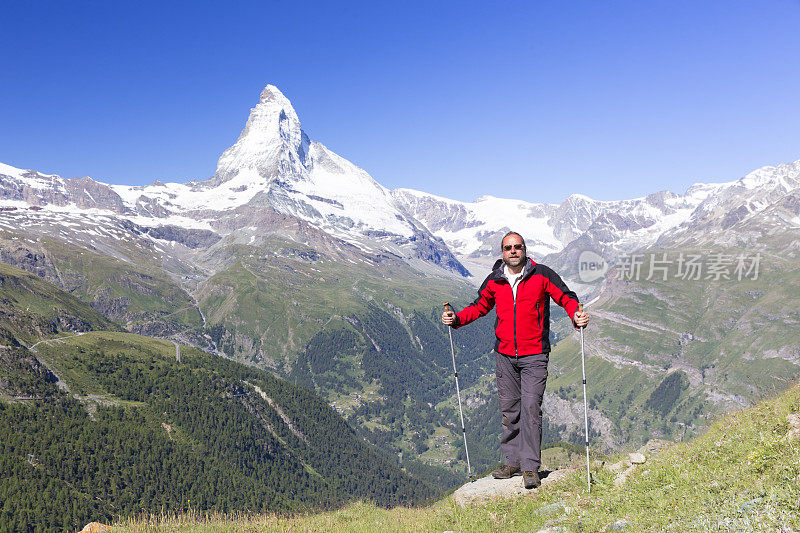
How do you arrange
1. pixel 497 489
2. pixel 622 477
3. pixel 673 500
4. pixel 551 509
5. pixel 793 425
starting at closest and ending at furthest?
pixel 673 500, pixel 551 509, pixel 793 425, pixel 622 477, pixel 497 489

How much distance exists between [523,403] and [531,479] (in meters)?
2.20

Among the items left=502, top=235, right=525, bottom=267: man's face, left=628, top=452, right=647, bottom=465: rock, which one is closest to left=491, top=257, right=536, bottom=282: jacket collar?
left=502, top=235, right=525, bottom=267: man's face

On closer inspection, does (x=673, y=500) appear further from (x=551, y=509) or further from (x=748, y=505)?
(x=551, y=509)

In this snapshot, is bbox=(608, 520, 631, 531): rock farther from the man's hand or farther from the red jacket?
the man's hand

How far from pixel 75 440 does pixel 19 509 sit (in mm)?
49749

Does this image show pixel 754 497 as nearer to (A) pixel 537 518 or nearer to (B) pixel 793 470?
(B) pixel 793 470

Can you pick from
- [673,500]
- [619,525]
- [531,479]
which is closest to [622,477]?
[531,479]

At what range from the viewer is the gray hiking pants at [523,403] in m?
13.5

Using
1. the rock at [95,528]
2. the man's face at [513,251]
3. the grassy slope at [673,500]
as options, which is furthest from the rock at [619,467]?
the rock at [95,528]

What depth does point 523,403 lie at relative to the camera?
13.8 m

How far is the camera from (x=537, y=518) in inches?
464

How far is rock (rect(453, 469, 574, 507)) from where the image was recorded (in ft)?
45.6

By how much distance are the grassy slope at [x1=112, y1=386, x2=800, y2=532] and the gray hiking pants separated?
121 cm

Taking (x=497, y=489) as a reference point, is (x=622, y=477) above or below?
above
